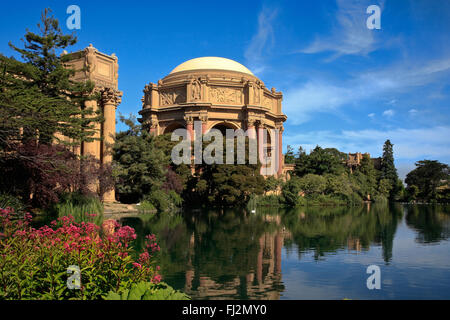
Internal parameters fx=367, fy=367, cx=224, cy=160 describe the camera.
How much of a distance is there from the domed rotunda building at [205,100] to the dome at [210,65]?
0.12 meters

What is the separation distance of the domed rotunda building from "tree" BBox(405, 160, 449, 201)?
23670 millimetres

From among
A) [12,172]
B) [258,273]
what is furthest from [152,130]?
[258,273]

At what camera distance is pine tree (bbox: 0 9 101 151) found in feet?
38.5

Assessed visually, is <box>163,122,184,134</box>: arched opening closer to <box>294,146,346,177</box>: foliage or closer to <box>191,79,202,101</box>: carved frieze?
<box>191,79,202,101</box>: carved frieze

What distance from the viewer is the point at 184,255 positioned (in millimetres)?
9023

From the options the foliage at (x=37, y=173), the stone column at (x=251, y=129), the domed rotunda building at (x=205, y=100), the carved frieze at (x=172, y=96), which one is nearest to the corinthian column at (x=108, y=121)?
the foliage at (x=37, y=173)

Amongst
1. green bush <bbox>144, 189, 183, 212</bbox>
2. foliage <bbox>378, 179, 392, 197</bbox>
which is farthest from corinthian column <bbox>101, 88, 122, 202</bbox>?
foliage <bbox>378, 179, 392, 197</bbox>

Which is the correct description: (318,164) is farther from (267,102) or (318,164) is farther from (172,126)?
(172,126)

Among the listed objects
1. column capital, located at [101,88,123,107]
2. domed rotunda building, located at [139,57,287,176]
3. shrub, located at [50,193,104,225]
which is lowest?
shrub, located at [50,193,104,225]

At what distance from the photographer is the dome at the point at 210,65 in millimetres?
42906
